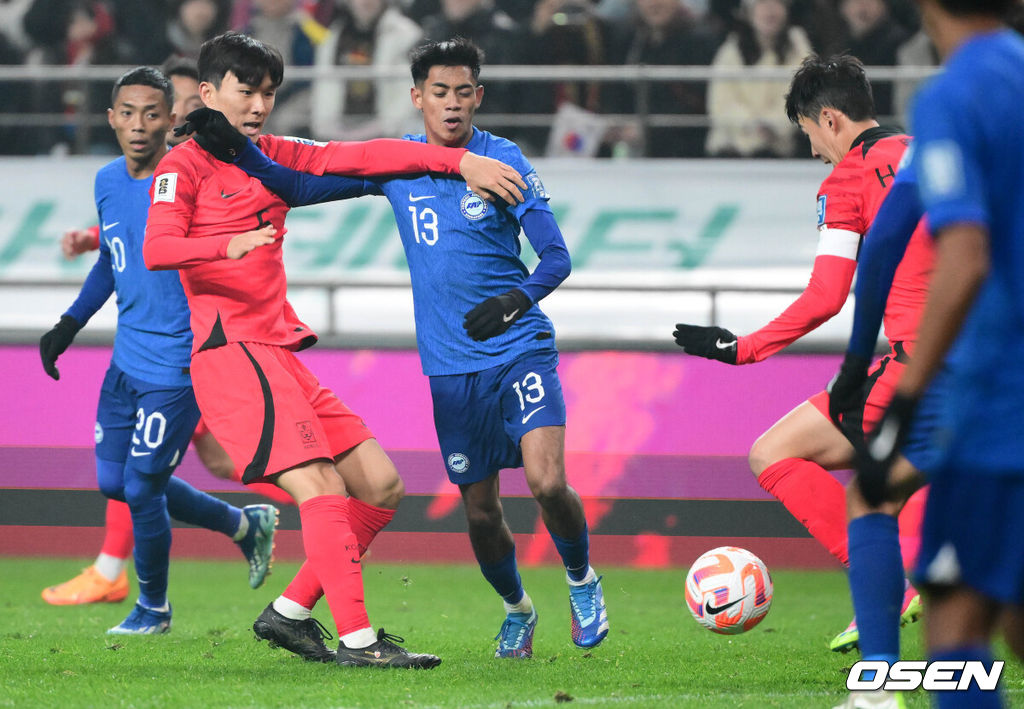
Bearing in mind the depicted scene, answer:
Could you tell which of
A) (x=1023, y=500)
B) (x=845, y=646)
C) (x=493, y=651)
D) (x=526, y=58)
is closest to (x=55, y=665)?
(x=493, y=651)

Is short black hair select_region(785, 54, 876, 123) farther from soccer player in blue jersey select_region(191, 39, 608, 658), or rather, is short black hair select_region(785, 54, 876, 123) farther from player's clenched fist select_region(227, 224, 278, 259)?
player's clenched fist select_region(227, 224, 278, 259)

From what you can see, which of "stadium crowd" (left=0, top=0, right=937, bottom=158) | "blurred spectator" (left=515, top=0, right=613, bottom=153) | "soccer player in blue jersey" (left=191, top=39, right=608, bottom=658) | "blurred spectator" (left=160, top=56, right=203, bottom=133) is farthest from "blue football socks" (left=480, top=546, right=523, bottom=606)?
"blurred spectator" (left=515, top=0, right=613, bottom=153)

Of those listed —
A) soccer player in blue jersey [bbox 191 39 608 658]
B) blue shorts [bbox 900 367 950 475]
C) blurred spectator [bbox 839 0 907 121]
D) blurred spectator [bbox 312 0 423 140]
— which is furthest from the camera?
blurred spectator [bbox 839 0 907 121]

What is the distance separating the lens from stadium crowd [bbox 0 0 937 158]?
32.9 feet

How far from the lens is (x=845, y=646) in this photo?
508 cm

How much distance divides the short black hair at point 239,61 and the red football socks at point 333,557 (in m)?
1.53

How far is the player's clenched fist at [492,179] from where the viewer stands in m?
4.70

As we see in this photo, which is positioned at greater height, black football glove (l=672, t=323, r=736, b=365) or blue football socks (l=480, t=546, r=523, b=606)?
black football glove (l=672, t=323, r=736, b=365)

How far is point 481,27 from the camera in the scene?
1064cm

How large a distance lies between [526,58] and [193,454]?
4.31 metres

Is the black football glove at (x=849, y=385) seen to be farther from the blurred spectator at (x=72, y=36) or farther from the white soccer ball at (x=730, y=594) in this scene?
the blurred spectator at (x=72, y=36)

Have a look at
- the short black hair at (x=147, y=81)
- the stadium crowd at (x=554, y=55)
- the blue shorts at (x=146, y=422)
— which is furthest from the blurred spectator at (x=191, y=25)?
the blue shorts at (x=146, y=422)

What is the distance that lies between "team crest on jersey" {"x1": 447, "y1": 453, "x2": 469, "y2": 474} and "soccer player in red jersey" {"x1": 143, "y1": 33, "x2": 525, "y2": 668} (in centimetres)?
22

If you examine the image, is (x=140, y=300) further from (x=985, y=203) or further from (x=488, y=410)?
(x=985, y=203)
